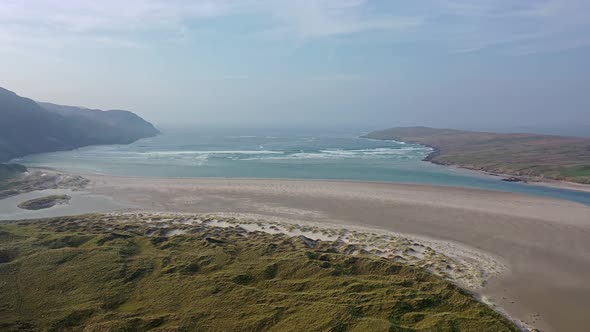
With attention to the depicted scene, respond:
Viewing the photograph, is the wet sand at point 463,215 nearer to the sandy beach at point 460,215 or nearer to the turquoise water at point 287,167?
the sandy beach at point 460,215

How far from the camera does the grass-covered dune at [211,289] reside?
1670 centimetres

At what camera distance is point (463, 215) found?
38.6 metres

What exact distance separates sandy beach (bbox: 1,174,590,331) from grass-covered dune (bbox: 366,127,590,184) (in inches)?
920

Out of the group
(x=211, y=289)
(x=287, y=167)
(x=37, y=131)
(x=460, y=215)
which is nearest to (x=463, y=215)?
(x=460, y=215)

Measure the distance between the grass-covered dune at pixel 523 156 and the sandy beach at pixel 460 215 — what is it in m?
23.4

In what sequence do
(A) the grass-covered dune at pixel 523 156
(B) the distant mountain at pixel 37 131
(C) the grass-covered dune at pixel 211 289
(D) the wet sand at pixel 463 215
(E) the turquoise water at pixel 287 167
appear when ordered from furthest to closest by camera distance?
1. (B) the distant mountain at pixel 37 131
2. (A) the grass-covered dune at pixel 523 156
3. (E) the turquoise water at pixel 287 167
4. (D) the wet sand at pixel 463 215
5. (C) the grass-covered dune at pixel 211 289

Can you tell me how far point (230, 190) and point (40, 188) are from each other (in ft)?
88.6

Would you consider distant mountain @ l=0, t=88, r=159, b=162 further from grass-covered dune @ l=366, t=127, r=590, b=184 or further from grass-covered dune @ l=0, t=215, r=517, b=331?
grass-covered dune @ l=366, t=127, r=590, b=184

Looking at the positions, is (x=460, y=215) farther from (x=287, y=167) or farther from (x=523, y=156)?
(x=523, y=156)

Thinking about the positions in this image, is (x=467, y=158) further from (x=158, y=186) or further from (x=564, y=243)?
(x=158, y=186)

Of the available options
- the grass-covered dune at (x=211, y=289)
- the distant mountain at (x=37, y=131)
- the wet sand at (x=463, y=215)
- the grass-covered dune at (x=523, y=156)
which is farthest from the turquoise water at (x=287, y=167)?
the grass-covered dune at (x=211, y=289)

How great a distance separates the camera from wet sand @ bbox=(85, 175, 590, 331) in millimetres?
21812

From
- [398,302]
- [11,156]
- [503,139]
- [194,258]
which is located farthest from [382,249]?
[503,139]

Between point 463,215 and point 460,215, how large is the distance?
12.5 inches
